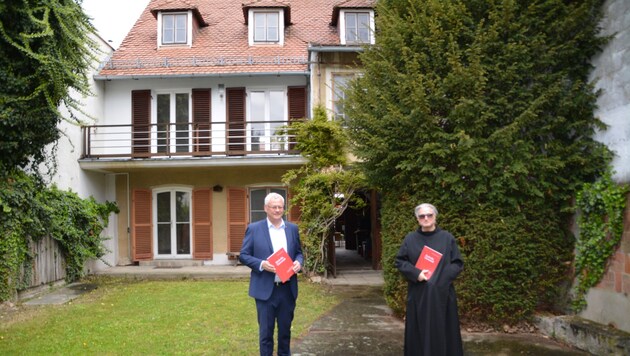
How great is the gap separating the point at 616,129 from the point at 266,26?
11.6m

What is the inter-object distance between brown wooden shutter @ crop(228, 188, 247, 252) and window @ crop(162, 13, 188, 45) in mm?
5152

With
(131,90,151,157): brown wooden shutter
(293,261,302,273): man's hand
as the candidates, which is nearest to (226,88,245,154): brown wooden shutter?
(131,90,151,157): brown wooden shutter

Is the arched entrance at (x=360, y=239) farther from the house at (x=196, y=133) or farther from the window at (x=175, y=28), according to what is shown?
the window at (x=175, y=28)

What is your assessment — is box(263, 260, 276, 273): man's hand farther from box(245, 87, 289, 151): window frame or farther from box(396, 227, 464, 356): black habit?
box(245, 87, 289, 151): window frame

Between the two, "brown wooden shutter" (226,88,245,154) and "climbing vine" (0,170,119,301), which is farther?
"brown wooden shutter" (226,88,245,154)

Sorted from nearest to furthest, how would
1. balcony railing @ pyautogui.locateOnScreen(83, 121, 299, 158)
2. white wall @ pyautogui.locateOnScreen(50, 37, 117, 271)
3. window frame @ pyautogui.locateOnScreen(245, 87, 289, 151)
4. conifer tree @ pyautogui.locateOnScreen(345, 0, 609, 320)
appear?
conifer tree @ pyautogui.locateOnScreen(345, 0, 609, 320), white wall @ pyautogui.locateOnScreen(50, 37, 117, 271), balcony railing @ pyautogui.locateOnScreen(83, 121, 299, 158), window frame @ pyautogui.locateOnScreen(245, 87, 289, 151)

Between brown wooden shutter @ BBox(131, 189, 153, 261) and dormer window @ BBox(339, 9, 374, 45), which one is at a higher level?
dormer window @ BBox(339, 9, 374, 45)

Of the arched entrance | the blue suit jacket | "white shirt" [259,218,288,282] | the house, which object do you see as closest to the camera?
the blue suit jacket

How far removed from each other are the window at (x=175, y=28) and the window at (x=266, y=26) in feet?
6.83

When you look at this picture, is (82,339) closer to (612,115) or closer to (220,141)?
(612,115)

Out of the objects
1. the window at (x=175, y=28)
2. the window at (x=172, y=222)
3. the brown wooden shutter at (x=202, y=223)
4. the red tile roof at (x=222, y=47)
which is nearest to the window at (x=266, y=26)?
the red tile roof at (x=222, y=47)

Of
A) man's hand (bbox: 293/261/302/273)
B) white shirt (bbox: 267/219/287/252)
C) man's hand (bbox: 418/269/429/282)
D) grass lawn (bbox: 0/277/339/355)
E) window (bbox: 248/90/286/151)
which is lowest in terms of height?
grass lawn (bbox: 0/277/339/355)

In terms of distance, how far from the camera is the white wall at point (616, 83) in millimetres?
5785

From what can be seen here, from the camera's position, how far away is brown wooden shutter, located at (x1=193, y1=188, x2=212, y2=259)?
14359mm
